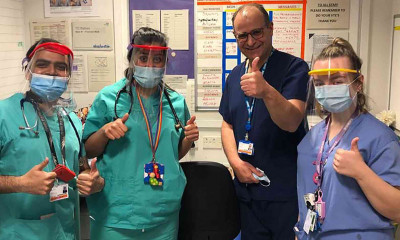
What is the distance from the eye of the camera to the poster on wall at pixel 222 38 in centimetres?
314

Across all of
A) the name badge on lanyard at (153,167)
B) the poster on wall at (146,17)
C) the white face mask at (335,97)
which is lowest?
the name badge on lanyard at (153,167)

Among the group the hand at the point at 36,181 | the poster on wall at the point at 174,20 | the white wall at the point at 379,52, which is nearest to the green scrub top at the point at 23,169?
the hand at the point at 36,181

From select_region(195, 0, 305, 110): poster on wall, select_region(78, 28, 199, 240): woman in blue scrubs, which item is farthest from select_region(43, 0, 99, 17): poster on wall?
select_region(78, 28, 199, 240): woman in blue scrubs

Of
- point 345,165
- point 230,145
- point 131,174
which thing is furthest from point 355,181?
point 131,174

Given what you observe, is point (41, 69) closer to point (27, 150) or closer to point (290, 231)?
point (27, 150)

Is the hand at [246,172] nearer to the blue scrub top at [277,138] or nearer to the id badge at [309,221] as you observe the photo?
the blue scrub top at [277,138]

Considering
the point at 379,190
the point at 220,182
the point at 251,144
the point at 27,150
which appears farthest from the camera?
the point at 220,182

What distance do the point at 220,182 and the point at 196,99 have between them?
141 cm

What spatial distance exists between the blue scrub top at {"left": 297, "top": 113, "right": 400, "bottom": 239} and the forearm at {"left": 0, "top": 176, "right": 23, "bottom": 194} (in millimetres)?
1192

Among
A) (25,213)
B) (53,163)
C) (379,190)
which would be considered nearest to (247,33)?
(379,190)

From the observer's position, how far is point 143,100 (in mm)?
1848

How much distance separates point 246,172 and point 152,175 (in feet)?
1.58

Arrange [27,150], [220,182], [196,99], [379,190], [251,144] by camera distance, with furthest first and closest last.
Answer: [196,99], [220,182], [251,144], [27,150], [379,190]

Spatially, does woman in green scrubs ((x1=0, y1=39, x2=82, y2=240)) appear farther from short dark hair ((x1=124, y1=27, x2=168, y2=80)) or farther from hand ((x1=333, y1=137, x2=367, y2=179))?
hand ((x1=333, y1=137, x2=367, y2=179))
